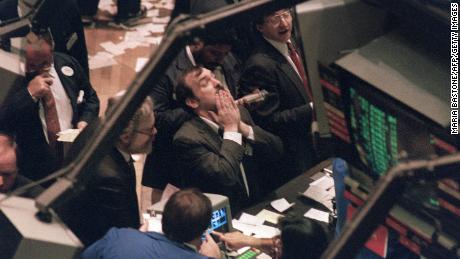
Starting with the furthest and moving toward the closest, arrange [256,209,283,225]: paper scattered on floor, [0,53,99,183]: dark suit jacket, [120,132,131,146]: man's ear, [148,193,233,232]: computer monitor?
[0,53,99,183]: dark suit jacket, [256,209,283,225]: paper scattered on floor, [120,132,131,146]: man's ear, [148,193,233,232]: computer monitor

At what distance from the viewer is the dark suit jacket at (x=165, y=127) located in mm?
3551

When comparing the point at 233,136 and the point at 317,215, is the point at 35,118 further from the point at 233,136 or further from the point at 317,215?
the point at 317,215

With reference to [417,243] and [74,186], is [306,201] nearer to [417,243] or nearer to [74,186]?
[417,243]

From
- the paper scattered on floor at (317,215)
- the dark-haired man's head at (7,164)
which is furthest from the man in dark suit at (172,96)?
the dark-haired man's head at (7,164)

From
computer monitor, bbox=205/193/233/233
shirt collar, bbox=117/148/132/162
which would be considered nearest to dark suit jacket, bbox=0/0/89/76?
shirt collar, bbox=117/148/132/162

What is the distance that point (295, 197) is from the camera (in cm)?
349

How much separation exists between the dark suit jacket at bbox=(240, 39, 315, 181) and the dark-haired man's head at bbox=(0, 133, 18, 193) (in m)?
1.42

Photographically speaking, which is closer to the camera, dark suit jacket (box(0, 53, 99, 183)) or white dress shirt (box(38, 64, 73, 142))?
dark suit jacket (box(0, 53, 99, 183))

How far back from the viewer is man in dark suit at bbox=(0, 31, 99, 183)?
3.56 metres

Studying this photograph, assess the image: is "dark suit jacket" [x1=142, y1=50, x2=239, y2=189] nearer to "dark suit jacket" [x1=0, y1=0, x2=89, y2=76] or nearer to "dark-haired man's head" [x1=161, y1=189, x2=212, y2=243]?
"dark-haired man's head" [x1=161, y1=189, x2=212, y2=243]

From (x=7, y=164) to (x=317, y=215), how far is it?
1577 millimetres

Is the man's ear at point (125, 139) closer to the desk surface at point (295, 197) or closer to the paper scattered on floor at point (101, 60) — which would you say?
the desk surface at point (295, 197)

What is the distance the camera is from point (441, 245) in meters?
1.80

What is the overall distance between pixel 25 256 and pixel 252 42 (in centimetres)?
327
